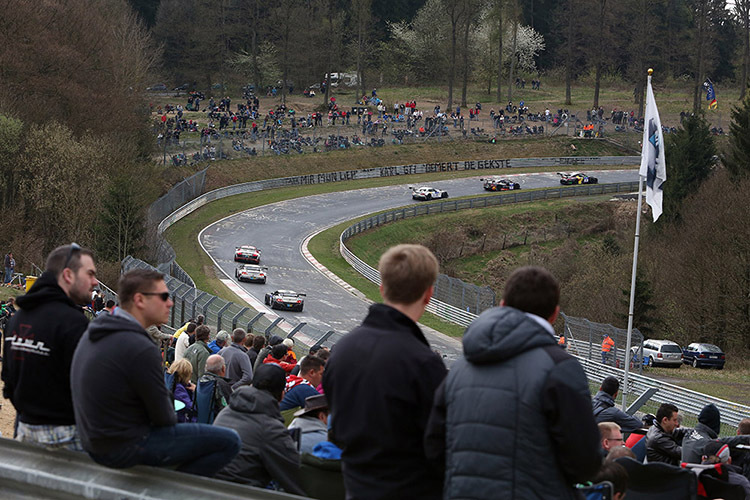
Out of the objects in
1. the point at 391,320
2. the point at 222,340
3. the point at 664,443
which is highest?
the point at 391,320

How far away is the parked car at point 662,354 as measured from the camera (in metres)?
34.4

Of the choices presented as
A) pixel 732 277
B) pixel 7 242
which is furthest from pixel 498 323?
pixel 7 242

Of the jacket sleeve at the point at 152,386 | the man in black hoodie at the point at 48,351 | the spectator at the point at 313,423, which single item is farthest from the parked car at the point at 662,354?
the jacket sleeve at the point at 152,386

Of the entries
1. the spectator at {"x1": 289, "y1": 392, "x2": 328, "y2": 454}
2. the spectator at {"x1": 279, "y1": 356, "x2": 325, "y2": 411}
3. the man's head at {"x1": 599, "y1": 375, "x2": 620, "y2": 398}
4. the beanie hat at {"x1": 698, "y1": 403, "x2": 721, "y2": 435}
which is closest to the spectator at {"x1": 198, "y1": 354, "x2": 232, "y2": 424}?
the spectator at {"x1": 279, "y1": 356, "x2": 325, "y2": 411}

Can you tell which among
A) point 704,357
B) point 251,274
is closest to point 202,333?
point 704,357

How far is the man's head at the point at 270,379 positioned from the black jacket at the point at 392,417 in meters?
2.28

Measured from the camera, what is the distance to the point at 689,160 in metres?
64.7

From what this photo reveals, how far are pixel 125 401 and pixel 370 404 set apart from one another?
1.38 metres

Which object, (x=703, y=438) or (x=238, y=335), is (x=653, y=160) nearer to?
(x=238, y=335)

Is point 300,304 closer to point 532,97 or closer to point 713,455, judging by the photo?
point 713,455

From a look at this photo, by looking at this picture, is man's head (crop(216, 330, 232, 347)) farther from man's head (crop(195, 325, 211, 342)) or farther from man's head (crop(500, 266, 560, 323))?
man's head (crop(500, 266, 560, 323))

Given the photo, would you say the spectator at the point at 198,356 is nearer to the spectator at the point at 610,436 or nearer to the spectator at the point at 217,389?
the spectator at the point at 217,389

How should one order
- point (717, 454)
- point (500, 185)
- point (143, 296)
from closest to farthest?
point (143, 296)
point (717, 454)
point (500, 185)

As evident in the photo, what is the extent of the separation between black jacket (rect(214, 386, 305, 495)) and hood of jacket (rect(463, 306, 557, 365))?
→ 224cm
